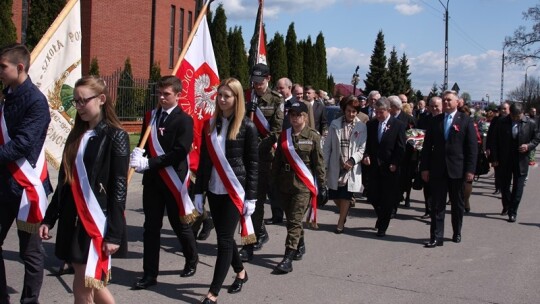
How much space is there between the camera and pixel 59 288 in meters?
5.91

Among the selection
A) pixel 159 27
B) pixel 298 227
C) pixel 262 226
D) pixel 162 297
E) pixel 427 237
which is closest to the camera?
pixel 162 297

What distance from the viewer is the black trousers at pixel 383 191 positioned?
9047 millimetres

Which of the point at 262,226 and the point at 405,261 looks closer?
the point at 405,261

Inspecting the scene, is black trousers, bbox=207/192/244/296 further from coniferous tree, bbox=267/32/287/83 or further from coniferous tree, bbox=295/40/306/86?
coniferous tree, bbox=295/40/306/86

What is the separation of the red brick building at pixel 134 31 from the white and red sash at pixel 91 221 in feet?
77.1

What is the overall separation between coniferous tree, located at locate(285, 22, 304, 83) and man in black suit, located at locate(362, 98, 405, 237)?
112 feet

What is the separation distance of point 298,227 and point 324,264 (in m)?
0.59

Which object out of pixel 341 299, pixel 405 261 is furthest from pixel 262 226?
pixel 341 299

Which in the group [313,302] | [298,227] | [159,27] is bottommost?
[313,302]

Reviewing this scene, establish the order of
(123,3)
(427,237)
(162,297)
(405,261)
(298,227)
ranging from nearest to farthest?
1. (162,297)
2. (298,227)
3. (405,261)
4. (427,237)
5. (123,3)

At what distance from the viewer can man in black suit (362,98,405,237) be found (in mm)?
9180

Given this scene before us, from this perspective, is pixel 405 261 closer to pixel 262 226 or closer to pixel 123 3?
pixel 262 226

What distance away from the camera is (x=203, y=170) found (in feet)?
19.2

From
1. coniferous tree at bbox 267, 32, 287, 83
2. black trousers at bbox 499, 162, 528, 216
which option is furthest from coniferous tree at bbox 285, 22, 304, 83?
black trousers at bbox 499, 162, 528, 216
